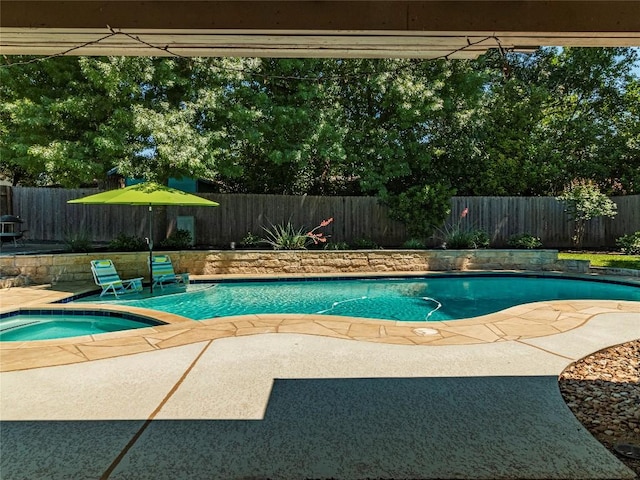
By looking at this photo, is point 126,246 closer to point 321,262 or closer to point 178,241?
point 178,241

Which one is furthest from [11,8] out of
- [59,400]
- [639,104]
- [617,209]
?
[639,104]

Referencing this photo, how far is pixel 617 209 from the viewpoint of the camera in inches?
541

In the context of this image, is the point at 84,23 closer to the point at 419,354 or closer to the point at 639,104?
the point at 419,354

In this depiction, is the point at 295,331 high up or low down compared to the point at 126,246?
down

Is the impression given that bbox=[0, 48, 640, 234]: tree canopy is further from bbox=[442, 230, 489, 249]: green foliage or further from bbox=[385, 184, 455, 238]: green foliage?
bbox=[442, 230, 489, 249]: green foliage

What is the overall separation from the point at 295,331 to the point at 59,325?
12.7ft

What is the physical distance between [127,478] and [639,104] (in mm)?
19716

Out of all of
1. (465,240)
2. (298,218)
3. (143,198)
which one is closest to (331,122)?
(298,218)

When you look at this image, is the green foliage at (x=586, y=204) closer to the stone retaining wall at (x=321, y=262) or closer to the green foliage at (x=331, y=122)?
the green foliage at (x=331, y=122)

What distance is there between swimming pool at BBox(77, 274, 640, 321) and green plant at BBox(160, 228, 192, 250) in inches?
72.7

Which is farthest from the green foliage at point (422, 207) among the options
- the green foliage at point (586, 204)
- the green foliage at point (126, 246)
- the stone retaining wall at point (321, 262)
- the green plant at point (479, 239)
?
the green foliage at point (126, 246)

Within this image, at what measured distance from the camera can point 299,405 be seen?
280 cm

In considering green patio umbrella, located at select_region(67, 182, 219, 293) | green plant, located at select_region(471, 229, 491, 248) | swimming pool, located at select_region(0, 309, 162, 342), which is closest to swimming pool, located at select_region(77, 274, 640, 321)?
swimming pool, located at select_region(0, 309, 162, 342)

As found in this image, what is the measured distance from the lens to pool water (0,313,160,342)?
5.66m
